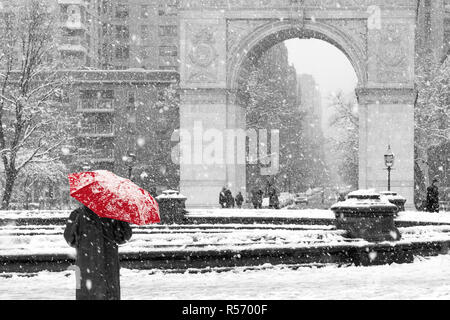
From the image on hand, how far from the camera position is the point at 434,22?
80.7m

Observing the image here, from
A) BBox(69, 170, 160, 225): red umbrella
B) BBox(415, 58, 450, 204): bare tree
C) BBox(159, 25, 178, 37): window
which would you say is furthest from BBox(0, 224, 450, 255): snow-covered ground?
BBox(159, 25, 178, 37): window

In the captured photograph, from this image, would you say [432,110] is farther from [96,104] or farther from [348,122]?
[96,104]

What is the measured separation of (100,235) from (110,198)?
0.46m

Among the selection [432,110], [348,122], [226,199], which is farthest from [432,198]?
[348,122]

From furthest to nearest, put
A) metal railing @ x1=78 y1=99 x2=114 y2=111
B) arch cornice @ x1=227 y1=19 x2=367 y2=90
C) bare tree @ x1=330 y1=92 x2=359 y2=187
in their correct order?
metal railing @ x1=78 y1=99 x2=114 y2=111
bare tree @ x1=330 y1=92 x2=359 y2=187
arch cornice @ x1=227 y1=19 x2=367 y2=90

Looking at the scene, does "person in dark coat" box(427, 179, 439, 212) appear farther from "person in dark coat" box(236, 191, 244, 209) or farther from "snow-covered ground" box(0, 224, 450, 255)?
"snow-covered ground" box(0, 224, 450, 255)

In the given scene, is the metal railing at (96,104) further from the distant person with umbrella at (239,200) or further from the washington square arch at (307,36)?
the distant person with umbrella at (239,200)

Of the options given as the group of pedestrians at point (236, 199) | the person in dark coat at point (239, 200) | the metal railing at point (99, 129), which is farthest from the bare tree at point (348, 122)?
the person in dark coat at point (239, 200)

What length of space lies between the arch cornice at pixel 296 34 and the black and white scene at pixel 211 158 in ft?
0.30

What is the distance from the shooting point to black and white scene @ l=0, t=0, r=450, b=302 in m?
10.6

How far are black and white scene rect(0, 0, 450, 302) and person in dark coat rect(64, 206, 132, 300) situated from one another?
0.01 m

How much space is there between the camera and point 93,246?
698 cm

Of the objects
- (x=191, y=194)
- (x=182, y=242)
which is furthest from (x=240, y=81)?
(x=182, y=242)

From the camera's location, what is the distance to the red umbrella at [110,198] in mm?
6699
